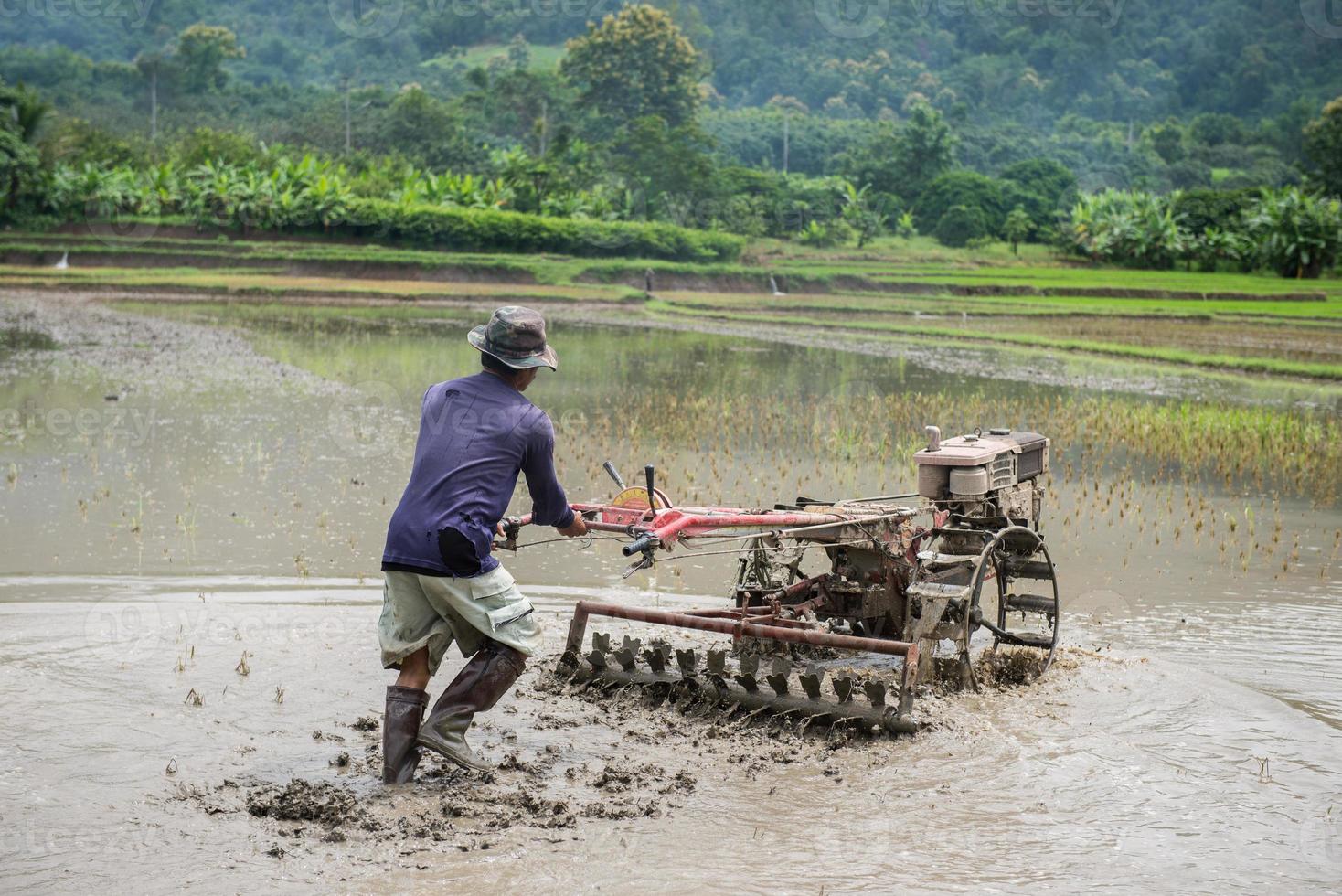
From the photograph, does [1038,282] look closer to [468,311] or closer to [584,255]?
[584,255]

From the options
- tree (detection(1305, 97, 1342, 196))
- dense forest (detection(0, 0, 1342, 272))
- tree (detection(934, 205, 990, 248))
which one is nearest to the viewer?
dense forest (detection(0, 0, 1342, 272))

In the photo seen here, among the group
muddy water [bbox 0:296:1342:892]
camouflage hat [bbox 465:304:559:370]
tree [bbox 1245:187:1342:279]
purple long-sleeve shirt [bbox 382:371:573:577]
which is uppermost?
tree [bbox 1245:187:1342:279]

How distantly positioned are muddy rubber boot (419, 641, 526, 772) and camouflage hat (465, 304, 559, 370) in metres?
0.89

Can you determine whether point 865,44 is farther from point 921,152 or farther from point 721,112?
point 921,152

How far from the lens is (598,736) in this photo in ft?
16.8

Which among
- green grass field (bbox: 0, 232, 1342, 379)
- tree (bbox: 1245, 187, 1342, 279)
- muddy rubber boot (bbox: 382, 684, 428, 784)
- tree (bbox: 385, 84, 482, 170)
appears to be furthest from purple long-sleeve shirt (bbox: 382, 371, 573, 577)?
tree (bbox: 385, 84, 482, 170)

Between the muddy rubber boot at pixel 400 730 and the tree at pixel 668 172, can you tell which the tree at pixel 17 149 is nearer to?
the tree at pixel 668 172

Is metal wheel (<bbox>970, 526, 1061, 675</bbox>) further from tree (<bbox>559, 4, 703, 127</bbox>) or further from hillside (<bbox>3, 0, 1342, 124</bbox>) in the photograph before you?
hillside (<bbox>3, 0, 1342, 124</bbox>)

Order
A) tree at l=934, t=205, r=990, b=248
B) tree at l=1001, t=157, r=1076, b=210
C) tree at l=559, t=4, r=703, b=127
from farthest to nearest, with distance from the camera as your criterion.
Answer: tree at l=559, t=4, r=703, b=127 → tree at l=1001, t=157, r=1076, b=210 → tree at l=934, t=205, r=990, b=248

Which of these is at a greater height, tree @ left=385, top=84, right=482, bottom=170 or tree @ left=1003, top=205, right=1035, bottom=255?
tree @ left=385, top=84, right=482, bottom=170

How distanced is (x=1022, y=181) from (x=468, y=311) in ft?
104

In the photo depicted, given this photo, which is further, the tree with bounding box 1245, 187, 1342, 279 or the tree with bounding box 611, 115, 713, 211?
the tree with bounding box 611, 115, 713, 211

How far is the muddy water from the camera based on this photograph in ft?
13.3

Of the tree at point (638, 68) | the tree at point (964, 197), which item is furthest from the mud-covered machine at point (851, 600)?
the tree at point (638, 68)
